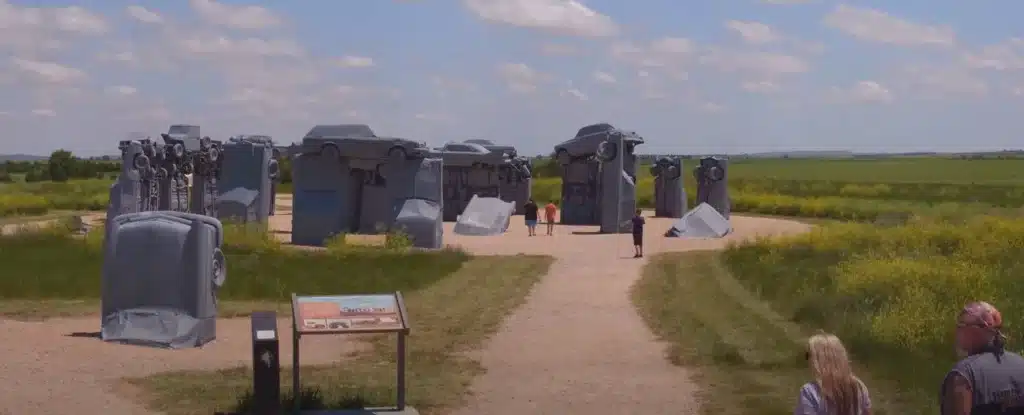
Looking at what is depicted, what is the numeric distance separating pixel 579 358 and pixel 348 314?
4000mm

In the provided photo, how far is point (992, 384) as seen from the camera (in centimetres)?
568

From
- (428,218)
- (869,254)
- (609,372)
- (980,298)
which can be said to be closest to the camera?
(609,372)

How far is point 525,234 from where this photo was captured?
3478 centimetres

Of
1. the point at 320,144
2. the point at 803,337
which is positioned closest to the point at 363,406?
the point at 803,337

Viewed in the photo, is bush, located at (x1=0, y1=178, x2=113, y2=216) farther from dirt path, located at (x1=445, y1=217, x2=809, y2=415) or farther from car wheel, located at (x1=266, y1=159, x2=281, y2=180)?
dirt path, located at (x1=445, y1=217, x2=809, y2=415)

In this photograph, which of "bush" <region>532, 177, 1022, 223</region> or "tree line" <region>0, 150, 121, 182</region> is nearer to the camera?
"bush" <region>532, 177, 1022, 223</region>

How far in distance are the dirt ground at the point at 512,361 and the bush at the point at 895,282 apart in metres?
2.27

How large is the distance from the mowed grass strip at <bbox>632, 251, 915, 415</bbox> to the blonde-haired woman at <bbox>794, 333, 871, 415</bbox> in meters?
4.47

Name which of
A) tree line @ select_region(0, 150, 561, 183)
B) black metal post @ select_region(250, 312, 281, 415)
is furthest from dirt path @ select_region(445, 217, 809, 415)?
tree line @ select_region(0, 150, 561, 183)

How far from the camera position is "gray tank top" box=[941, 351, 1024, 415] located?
5.68 m

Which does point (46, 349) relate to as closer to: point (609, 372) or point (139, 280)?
point (139, 280)

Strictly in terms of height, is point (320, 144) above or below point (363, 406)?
above

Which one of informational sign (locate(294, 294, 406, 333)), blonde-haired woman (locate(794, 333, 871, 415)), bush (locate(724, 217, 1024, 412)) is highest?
blonde-haired woman (locate(794, 333, 871, 415))

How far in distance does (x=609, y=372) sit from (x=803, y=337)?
343cm
